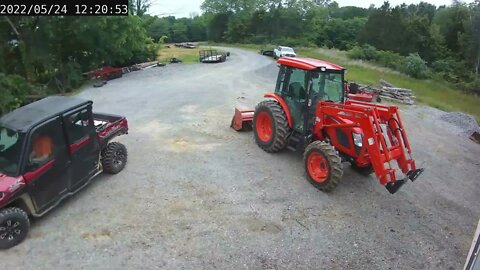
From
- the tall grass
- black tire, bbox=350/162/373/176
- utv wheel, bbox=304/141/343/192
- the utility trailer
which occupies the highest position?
utv wheel, bbox=304/141/343/192

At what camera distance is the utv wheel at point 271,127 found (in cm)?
954

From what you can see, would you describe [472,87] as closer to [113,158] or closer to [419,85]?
[419,85]

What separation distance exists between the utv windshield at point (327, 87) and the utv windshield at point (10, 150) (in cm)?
601

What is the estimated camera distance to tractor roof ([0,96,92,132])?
6583mm

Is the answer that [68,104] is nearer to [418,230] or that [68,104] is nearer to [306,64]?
[306,64]

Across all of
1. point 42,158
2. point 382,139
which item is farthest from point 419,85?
point 42,158

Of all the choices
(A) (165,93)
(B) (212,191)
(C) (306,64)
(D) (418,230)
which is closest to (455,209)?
(D) (418,230)

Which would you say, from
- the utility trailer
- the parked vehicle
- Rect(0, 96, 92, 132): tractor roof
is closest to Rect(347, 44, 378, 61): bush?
the utility trailer

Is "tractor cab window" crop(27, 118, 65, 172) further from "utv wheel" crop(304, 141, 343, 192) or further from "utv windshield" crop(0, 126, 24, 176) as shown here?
"utv wheel" crop(304, 141, 343, 192)

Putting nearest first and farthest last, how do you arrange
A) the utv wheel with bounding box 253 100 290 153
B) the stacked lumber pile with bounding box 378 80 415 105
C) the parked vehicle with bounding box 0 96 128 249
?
the parked vehicle with bounding box 0 96 128 249 < the utv wheel with bounding box 253 100 290 153 < the stacked lumber pile with bounding box 378 80 415 105

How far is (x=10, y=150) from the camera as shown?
21.3ft

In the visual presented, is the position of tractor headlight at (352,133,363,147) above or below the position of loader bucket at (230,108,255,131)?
above

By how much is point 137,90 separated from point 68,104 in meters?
12.0

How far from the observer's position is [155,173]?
8.84 metres
